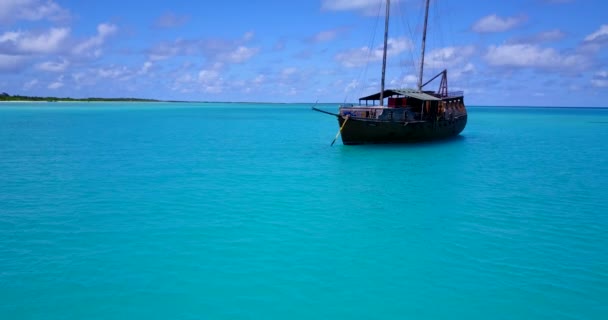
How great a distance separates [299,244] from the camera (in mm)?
10758

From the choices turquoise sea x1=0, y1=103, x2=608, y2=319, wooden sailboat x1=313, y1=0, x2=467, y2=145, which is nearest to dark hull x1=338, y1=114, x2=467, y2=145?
wooden sailboat x1=313, y1=0, x2=467, y2=145

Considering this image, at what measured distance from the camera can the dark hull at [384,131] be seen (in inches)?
1199

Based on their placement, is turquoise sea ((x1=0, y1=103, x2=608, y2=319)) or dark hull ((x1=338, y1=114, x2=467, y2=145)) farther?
dark hull ((x1=338, y1=114, x2=467, y2=145))

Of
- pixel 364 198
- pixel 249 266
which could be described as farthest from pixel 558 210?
pixel 249 266

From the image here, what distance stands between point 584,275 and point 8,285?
39.2ft

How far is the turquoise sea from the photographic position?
7.77 metres

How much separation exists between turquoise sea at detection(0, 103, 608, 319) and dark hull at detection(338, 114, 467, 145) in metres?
9.65

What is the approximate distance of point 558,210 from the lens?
14211 mm

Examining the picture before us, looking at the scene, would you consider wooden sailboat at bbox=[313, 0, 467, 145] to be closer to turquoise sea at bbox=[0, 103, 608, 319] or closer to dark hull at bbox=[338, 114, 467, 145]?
dark hull at bbox=[338, 114, 467, 145]

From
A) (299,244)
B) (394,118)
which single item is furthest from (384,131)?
(299,244)

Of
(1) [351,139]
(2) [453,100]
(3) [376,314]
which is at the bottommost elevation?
(3) [376,314]

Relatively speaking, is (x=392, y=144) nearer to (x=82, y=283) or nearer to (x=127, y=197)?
(x=127, y=197)

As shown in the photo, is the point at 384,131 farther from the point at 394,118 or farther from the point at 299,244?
the point at 299,244

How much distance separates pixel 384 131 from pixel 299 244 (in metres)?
21.8
